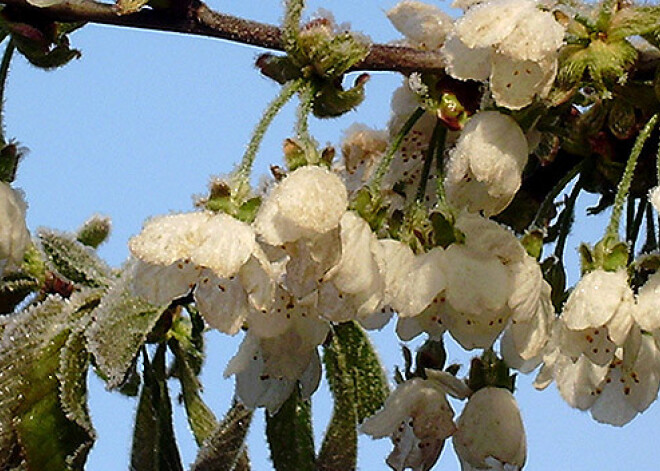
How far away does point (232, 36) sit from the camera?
7.32 ft

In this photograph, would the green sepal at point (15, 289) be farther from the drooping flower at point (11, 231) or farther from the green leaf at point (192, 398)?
the drooping flower at point (11, 231)

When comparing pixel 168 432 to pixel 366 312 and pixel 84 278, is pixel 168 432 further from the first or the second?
pixel 366 312

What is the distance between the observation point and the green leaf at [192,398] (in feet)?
9.01

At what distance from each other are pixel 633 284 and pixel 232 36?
661 millimetres

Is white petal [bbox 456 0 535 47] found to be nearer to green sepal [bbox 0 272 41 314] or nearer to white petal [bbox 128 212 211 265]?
white petal [bbox 128 212 211 265]

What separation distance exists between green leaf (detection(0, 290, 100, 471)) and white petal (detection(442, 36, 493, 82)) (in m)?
0.65

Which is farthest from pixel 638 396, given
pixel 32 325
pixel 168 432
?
pixel 32 325

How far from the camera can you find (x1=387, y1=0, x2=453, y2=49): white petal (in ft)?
8.13

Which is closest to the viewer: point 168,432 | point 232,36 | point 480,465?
point 232,36

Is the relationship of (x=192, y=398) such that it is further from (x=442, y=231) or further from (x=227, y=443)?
(x=442, y=231)

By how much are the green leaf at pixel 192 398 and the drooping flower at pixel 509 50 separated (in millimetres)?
841

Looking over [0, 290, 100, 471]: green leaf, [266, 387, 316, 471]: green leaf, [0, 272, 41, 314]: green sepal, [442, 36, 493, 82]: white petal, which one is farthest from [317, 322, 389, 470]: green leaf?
[0, 272, 41, 314]: green sepal

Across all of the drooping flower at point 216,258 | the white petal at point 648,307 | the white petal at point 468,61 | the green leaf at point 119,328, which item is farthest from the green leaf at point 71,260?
the white petal at point 648,307

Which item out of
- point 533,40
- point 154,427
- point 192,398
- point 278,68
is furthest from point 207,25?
point 192,398
